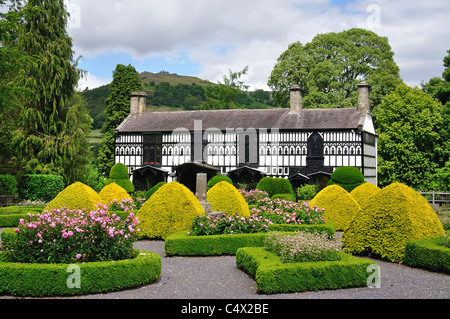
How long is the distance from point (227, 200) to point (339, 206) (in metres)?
4.29

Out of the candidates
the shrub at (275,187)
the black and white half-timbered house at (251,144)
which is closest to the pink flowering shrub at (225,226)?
the shrub at (275,187)

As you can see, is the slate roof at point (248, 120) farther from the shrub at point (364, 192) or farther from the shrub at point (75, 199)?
the shrub at point (75, 199)

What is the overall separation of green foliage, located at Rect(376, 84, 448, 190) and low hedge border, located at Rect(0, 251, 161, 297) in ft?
100

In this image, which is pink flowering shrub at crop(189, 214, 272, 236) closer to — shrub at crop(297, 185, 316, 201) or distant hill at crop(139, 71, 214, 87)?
shrub at crop(297, 185, 316, 201)

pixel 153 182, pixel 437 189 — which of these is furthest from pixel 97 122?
pixel 437 189

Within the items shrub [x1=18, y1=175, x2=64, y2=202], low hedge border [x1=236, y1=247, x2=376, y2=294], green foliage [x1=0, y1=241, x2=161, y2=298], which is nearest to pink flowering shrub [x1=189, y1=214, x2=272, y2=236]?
low hedge border [x1=236, y1=247, x2=376, y2=294]

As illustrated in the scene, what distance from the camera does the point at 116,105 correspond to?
151 feet

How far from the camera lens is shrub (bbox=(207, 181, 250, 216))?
1604cm

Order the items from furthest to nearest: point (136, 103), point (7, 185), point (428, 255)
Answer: point (136, 103)
point (7, 185)
point (428, 255)

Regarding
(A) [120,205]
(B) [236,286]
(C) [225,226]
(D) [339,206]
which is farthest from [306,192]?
(B) [236,286]

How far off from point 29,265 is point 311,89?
122 ft

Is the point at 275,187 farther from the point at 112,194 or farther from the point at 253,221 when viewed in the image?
the point at 253,221

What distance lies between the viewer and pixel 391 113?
35062mm
